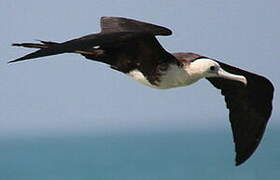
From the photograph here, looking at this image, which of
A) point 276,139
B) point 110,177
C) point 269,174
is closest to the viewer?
point 269,174

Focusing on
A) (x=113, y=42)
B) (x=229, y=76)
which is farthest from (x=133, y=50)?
(x=229, y=76)

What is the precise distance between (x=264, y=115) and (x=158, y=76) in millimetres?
996

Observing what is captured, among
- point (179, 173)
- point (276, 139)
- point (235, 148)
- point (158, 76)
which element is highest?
point (158, 76)

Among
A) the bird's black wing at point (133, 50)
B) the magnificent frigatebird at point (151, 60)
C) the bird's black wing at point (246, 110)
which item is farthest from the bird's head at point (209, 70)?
the bird's black wing at point (246, 110)

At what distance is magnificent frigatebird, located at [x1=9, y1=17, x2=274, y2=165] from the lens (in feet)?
19.6

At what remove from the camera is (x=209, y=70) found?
6457 millimetres

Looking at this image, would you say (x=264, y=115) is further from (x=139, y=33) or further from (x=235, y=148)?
(x=139, y=33)

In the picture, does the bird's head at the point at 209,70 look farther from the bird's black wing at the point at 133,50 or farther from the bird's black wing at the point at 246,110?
the bird's black wing at the point at 246,110

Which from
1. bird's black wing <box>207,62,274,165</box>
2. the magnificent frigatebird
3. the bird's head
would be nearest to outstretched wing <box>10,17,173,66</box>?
the magnificent frigatebird

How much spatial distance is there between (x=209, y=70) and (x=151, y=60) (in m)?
0.28

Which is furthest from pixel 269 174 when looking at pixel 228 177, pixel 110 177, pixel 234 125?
pixel 234 125

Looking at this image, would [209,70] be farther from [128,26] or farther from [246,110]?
[246,110]

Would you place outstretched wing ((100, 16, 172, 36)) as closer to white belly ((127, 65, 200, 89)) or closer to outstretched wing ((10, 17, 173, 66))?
outstretched wing ((10, 17, 173, 66))

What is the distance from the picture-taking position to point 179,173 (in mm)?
23156
